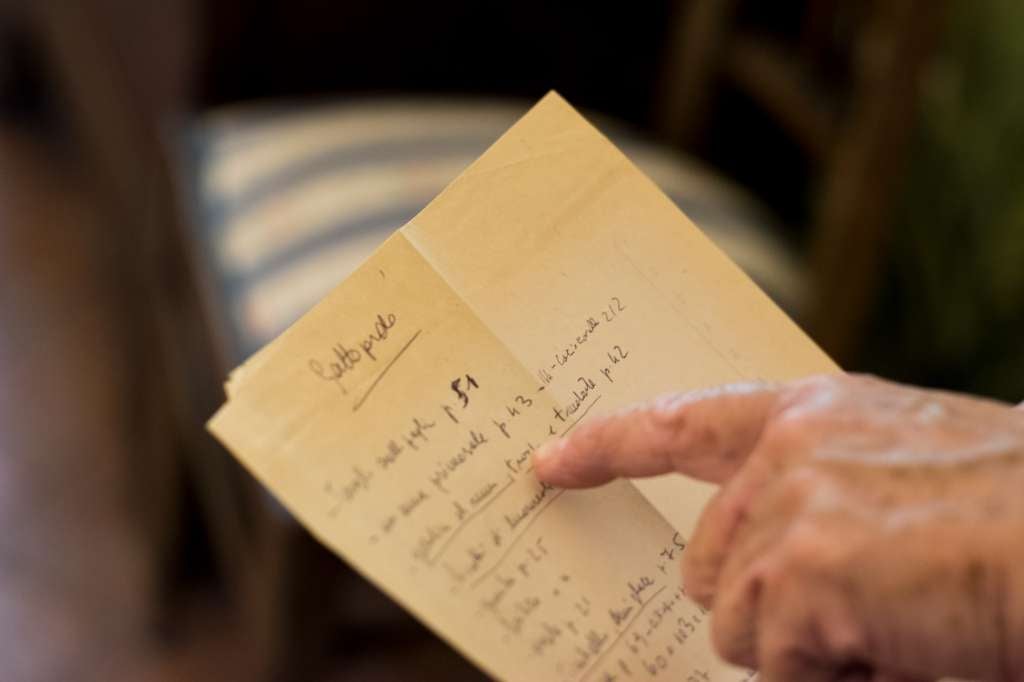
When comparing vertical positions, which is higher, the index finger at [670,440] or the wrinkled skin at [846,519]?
the index finger at [670,440]

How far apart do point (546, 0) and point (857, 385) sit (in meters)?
0.82

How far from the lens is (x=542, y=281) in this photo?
1.32 ft

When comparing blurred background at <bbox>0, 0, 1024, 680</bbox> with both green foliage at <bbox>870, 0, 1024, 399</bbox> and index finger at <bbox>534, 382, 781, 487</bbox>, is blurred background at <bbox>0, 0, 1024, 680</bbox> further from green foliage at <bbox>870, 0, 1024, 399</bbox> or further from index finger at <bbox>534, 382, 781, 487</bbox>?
index finger at <bbox>534, 382, 781, 487</bbox>

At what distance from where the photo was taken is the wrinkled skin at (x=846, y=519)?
31cm

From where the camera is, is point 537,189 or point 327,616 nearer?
point 537,189

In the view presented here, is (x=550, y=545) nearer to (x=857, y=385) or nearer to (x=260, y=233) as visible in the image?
(x=857, y=385)

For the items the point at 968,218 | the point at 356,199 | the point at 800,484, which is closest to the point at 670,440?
the point at 800,484

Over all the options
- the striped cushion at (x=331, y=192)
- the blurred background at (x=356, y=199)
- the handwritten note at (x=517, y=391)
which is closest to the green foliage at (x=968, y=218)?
the blurred background at (x=356, y=199)

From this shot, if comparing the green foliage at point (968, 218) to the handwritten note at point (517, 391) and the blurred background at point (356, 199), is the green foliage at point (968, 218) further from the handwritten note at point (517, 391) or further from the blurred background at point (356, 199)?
the handwritten note at point (517, 391)

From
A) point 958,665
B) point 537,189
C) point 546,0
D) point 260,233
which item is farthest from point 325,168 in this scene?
point 958,665

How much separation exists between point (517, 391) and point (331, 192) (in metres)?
0.59

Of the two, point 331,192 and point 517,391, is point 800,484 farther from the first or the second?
point 331,192

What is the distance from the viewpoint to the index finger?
0.37 meters

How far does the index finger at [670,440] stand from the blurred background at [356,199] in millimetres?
480
